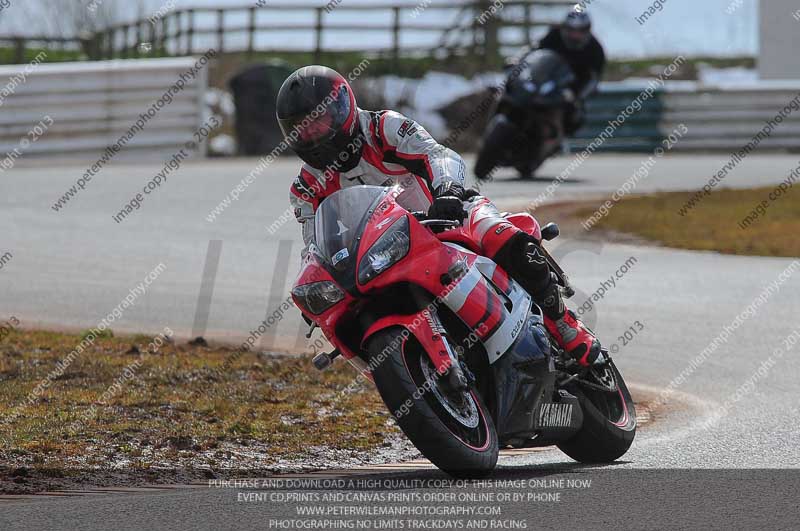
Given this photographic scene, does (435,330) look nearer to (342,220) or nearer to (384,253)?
(384,253)

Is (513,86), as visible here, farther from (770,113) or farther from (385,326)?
(385,326)

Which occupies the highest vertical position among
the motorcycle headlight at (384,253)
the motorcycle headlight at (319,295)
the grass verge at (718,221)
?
the motorcycle headlight at (384,253)

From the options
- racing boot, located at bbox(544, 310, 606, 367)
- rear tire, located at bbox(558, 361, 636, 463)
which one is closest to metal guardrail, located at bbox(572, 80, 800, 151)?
rear tire, located at bbox(558, 361, 636, 463)

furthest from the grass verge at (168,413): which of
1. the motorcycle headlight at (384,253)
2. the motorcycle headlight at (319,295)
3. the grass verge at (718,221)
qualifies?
the grass verge at (718,221)

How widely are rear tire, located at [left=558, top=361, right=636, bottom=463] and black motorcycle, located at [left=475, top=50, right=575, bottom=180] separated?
12.6m

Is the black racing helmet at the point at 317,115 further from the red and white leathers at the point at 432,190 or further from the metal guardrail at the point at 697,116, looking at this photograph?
the metal guardrail at the point at 697,116

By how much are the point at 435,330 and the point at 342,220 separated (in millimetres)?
628

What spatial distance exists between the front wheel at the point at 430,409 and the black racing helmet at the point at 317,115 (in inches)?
49.5

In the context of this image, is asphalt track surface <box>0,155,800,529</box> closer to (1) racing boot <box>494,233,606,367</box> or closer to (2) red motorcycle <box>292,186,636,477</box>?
(2) red motorcycle <box>292,186,636,477</box>

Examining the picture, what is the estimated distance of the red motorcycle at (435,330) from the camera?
18.9 ft

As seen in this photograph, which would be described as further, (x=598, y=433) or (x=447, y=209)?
(x=598, y=433)

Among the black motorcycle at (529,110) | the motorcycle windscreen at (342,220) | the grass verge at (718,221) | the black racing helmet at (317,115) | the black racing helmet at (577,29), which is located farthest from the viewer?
the black racing helmet at (577,29)

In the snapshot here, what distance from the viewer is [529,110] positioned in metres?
19.3

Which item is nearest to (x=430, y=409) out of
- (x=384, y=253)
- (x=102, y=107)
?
(x=384, y=253)
